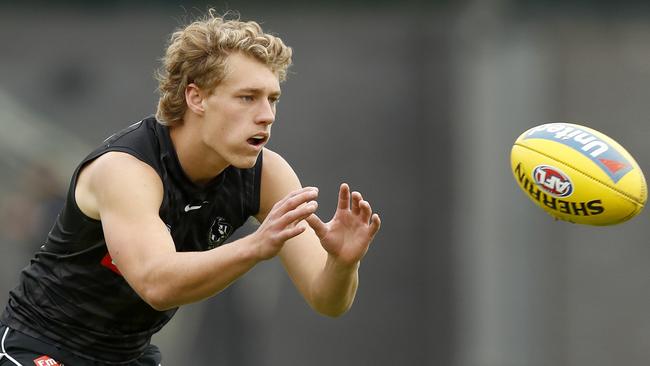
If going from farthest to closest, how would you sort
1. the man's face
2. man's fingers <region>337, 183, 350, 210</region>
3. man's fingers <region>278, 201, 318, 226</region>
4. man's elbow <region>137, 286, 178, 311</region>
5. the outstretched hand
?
the man's face
the outstretched hand
man's fingers <region>337, 183, 350, 210</region>
man's elbow <region>137, 286, 178, 311</region>
man's fingers <region>278, 201, 318, 226</region>

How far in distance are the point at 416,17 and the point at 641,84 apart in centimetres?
224

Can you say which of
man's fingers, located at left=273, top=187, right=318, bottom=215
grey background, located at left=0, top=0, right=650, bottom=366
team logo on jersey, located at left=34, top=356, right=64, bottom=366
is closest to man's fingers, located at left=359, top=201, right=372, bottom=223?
man's fingers, located at left=273, top=187, right=318, bottom=215

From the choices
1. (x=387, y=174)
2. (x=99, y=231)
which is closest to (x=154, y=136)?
(x=99, y=231)

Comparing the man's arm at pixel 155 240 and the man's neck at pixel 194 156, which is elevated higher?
the man's neck at pixel 194 156

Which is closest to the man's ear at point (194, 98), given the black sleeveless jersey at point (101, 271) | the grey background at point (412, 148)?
the black sleeveless jersey at point (101, 271)

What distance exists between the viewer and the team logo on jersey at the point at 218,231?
5273 millimetres

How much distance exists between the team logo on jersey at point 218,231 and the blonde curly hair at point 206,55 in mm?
485

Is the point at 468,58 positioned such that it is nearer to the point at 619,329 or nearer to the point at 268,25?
the point at 268,25

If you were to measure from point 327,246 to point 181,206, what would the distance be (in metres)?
0.69

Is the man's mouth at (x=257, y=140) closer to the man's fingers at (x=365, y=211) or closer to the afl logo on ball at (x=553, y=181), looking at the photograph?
the man's fingers at (x=365, y=211)

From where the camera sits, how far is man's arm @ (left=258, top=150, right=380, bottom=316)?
4.87m

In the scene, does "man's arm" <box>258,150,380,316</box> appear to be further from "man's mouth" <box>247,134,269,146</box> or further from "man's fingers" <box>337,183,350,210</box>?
"man's mouth" <box>247,134,269,146</box>

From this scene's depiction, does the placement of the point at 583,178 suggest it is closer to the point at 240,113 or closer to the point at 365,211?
the point at 365,211

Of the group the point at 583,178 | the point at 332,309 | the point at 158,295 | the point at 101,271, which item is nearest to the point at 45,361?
the point at 101,271
